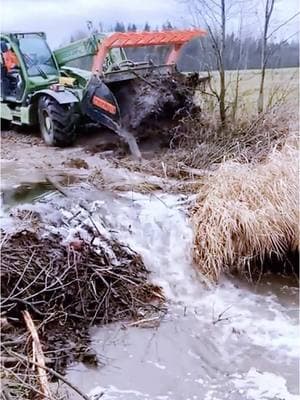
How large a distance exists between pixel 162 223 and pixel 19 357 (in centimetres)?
220

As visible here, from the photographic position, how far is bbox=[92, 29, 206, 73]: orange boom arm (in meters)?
7.12

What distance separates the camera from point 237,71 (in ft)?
25.3

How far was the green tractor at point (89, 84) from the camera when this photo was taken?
727 cm

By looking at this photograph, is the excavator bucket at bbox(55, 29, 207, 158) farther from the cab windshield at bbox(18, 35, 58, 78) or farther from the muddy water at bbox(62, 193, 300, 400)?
the muddy water at bbox(62, 193, 300, 400)

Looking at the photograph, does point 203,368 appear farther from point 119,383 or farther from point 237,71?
point 237,71

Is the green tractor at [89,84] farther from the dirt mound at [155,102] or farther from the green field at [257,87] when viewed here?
the green field at [257,87]

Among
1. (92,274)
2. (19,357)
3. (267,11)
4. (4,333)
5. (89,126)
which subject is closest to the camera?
(19,357)

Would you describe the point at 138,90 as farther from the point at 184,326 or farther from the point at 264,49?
the point at 184,326

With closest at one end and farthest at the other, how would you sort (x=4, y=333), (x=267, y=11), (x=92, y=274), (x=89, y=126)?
(x=4, y=333) < (x=92, y=274) < (x=267, y=11) < (x=89, y=126)

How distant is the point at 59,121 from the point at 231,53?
2214 mm

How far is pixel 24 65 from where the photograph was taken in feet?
27.2

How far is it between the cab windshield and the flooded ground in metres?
2.62

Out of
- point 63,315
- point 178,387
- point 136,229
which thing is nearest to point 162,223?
point 136,229

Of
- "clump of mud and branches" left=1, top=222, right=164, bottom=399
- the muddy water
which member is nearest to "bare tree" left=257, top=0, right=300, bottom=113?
the muddy water
